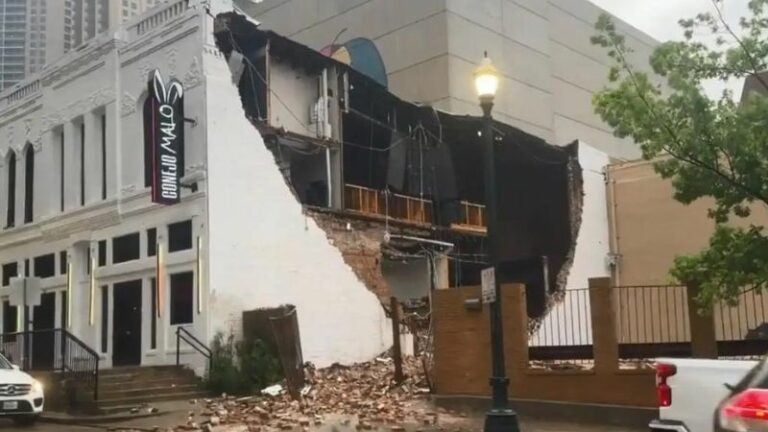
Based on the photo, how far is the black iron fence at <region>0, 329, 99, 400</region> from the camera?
63.2 feet

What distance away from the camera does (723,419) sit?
5.00 meters

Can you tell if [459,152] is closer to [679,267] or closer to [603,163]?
[603,163]

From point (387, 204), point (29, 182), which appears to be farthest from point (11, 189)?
point (387, 204)

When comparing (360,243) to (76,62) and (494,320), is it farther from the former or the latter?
(494,320)

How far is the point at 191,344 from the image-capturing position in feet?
71.7

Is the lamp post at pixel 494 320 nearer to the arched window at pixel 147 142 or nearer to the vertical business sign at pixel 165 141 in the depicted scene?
the vertical business sign at pixel 165 141

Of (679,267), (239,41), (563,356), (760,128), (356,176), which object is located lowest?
(563,356)

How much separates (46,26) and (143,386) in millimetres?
20667

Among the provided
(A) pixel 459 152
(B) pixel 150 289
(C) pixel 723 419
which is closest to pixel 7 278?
(B) pixel 150 289

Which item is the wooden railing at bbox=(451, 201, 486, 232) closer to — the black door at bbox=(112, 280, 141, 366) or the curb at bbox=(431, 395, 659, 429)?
the black door at bbox=(112, 280, 141, 366)

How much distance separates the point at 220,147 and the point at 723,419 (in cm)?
1877

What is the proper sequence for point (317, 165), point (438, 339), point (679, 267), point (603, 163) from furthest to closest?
point (603, 163) → point (317, 165) → point (438, 339) → point (679, 267)

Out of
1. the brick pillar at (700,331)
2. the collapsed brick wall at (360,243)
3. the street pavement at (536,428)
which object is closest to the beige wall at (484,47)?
the collapsed brick wall at (360,243)

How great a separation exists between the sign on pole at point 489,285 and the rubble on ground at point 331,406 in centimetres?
356
